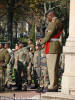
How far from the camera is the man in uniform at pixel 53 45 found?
12.1 metres

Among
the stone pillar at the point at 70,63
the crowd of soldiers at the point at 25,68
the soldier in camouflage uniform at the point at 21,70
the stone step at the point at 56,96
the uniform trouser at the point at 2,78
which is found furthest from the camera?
the soldier in camouflage uniform at the point at 21,70

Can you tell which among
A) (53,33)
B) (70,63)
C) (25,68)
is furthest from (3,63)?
(70,63)

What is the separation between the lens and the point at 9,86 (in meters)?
16.1

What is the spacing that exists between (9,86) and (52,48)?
4.35m

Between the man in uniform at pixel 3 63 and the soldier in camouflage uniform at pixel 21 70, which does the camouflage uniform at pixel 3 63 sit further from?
the soldier in camouflage uniform at pixel 21 70

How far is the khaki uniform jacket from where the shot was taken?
12.1m

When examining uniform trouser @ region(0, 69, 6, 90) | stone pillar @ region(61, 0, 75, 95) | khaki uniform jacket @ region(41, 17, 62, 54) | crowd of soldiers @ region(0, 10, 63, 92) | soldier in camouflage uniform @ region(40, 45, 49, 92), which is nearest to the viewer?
stone pillar @ region(61, 0, 75, 95)

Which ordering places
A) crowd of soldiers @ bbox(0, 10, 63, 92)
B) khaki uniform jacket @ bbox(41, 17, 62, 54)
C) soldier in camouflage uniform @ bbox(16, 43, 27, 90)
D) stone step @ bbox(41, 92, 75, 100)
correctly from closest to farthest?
stone step @ bbox(41, 92, 75, 100) < khaki uniform jacket @ bbox(41, 17, 62, 54) < crowd of soldiers @ bbox(0, 10, 63, 92) < soldier in camouflage uniform @ bbox(16, 43, 27, 90)

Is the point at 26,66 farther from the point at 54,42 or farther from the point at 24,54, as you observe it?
the point at 54,42

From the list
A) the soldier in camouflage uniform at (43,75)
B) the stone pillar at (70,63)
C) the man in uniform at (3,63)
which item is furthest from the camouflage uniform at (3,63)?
the stone pillar at (70,63)

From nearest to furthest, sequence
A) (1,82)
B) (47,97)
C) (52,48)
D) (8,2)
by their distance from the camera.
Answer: (47,97) → (52,48) → (1,82) → (8,2)

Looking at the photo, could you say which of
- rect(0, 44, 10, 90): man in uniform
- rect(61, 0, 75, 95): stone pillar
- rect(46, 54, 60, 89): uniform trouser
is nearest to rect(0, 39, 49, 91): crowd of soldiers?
rect(0, 44, 10, 90): man in uniform

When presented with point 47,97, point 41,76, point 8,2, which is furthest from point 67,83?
point 8,2

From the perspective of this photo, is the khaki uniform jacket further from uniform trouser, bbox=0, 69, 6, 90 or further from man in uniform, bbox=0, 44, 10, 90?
uniform trouser, bbox=0, 69, 6, 90
